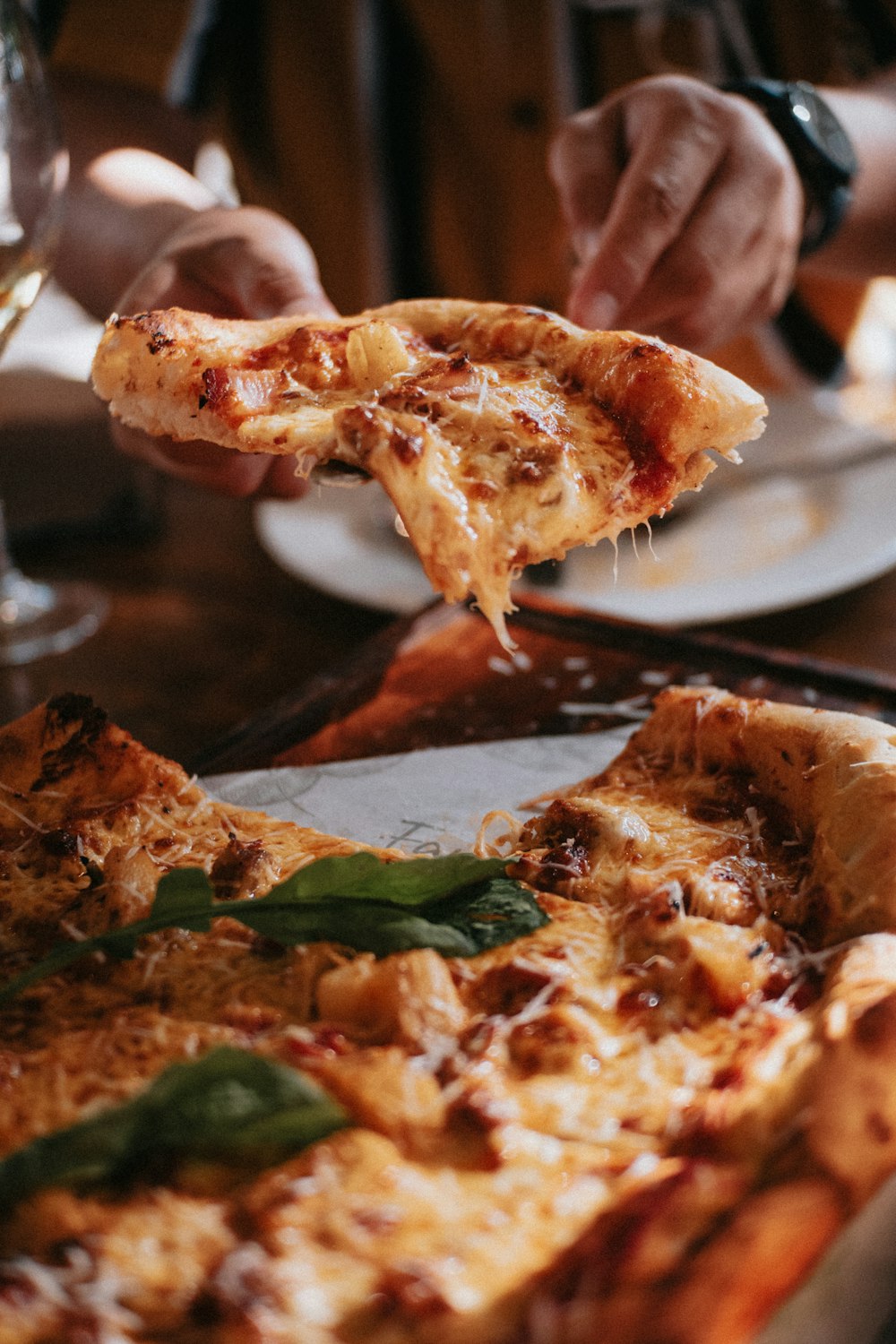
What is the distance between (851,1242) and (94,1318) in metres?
0.67

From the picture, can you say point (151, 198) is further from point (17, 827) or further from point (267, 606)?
point (17, 827)

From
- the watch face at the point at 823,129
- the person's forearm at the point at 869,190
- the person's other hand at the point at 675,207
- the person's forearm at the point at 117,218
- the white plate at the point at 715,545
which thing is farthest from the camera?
the person's forearm at the point at 869,190

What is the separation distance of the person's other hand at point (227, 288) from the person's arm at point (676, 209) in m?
0.52

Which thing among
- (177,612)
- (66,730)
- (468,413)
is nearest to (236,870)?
(66,730)

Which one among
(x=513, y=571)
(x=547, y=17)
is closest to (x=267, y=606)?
(x=513, y=571)

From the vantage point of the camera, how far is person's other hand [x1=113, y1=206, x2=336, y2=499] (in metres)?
2.24

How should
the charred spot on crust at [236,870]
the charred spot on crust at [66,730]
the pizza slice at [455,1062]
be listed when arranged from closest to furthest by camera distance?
the pizza slice at [455,1062]
the charred spot on crust at [236,870]
the charred spot on crust at [66,730]

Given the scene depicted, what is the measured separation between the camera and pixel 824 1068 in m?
1.15

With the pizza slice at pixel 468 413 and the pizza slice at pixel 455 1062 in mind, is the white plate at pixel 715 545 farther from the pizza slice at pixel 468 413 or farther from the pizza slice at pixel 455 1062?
the pizza slice at pixel 455 1062

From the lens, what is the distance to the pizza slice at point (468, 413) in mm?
1398

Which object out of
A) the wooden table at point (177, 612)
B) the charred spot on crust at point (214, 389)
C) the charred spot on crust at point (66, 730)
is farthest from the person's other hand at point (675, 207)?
the charred spot on crust at point (66, 730)

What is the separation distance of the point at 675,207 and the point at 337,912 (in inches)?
59.1

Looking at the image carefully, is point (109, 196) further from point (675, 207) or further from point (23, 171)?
point (675, 207)

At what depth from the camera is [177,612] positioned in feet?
9.46
